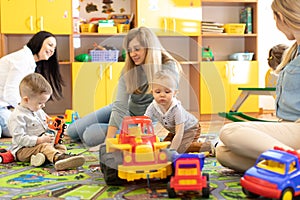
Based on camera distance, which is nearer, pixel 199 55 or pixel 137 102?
pixel 137 102

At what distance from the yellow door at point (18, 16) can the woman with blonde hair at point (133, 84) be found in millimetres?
1334

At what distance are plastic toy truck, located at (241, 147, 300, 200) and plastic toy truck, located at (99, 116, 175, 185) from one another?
26 centimetres

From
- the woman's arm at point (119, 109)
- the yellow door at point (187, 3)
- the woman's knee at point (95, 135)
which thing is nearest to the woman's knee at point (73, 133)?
the woman's knee at point (95, 135)

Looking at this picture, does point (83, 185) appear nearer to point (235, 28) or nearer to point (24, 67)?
point (24, 67)

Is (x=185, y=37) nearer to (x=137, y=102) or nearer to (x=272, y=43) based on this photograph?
(x=272, y=43)

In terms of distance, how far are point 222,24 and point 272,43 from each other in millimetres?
553

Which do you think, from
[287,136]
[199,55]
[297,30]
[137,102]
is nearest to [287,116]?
[287,136]

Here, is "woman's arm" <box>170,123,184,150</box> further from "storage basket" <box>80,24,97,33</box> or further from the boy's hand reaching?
"storage basket" <box>80,24,97,33</box>

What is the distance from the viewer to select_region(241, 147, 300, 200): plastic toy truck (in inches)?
46.9

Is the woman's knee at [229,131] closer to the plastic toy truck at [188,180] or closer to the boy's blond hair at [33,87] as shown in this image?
the plastic toy truck at [188,180]

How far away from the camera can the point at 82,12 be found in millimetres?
3932

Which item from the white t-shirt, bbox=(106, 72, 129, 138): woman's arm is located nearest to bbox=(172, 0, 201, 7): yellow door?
the white t-shirt

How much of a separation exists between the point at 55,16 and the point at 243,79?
166 cm

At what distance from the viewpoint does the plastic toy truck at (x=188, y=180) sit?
1.31 m
